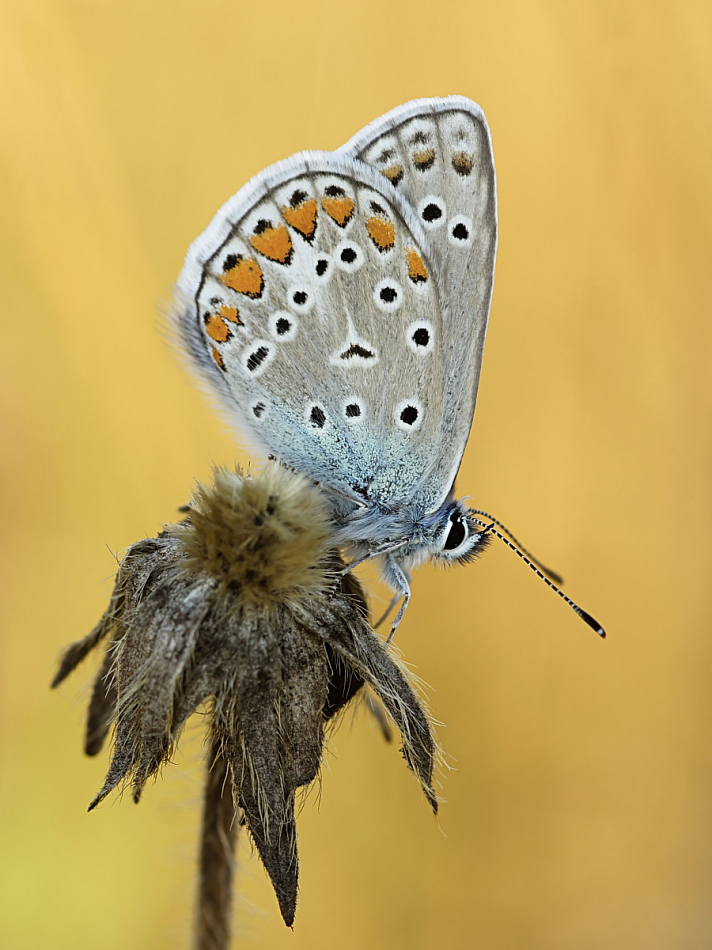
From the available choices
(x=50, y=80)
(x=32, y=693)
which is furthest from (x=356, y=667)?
(x=50, y=80)

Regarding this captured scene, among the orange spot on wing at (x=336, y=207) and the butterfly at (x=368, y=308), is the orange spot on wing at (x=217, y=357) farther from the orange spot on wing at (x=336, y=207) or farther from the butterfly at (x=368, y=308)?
the orange spot on wing at (x=336, y=207)

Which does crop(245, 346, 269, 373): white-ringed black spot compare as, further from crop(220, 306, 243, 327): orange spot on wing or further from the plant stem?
the plant stem

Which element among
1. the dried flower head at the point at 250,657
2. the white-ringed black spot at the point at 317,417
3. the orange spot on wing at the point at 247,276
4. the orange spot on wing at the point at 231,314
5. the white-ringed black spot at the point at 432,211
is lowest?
the dried flower head at the point at 250,657

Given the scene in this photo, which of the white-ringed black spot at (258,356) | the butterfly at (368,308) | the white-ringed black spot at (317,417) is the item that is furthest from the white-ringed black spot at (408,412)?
the white-ringed black spot at (258,356)

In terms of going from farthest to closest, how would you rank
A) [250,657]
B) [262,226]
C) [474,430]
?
[474,430], [262,226], [250,657]

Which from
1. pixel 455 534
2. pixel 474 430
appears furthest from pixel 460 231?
pixel 474 430

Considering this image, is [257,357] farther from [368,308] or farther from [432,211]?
[432,211]
